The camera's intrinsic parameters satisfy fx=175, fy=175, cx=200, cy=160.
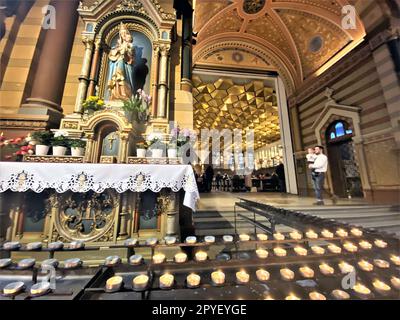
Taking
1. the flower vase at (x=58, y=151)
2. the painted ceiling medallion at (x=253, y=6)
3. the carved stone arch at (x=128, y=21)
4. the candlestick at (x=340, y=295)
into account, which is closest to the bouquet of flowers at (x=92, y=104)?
the flower vase at (x=58, y=151)

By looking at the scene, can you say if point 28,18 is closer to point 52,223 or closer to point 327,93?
point 52,223

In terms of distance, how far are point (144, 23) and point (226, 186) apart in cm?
1098

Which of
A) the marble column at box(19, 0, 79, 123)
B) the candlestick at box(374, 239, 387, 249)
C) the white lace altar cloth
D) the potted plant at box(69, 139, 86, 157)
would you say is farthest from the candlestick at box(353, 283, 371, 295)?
the marble column at box(19, 0, 79, 123)

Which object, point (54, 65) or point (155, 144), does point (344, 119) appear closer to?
point (155, 144)

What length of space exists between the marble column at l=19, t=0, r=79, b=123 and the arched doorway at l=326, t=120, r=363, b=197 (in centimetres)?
783

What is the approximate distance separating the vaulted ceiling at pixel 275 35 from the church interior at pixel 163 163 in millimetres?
67

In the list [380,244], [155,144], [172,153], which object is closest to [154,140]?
[155,144]

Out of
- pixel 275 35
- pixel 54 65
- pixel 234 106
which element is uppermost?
pixel 275 35

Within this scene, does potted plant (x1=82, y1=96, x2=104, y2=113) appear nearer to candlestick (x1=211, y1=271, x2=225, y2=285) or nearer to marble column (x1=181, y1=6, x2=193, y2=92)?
marble column (x1=181, y1=6, x2=193, y2=92)

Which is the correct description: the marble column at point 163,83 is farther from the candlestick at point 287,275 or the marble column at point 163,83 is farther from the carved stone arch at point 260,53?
the carved stone arch at point 260,53

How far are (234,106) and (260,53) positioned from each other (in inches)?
119

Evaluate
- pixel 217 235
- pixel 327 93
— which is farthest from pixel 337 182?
pixel 217 235

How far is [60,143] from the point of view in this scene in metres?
2.25

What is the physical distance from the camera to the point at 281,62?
8289 millimetres
